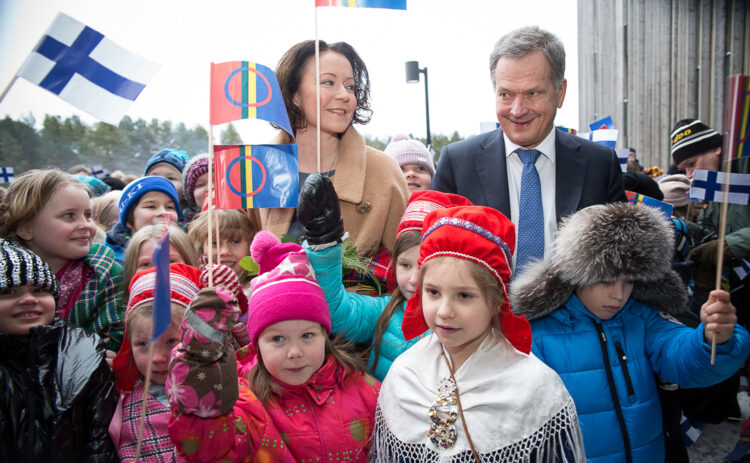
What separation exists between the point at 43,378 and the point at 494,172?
6.75 ft

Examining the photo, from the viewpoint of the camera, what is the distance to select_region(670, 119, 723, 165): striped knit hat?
3982mm

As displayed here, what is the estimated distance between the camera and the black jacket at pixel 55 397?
169 centimetres

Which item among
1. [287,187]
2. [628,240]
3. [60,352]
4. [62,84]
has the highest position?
[62,84]

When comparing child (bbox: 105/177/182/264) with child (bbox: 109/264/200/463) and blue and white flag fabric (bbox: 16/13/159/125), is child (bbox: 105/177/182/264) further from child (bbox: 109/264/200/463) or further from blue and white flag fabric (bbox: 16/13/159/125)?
blue and white flag fabric (bbox: 16/13/159/125)

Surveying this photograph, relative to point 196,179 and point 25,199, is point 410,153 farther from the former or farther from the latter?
point 25,199

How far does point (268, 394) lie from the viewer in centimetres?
191

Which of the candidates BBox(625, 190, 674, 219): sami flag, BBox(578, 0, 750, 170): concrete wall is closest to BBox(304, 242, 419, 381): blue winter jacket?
BBox(625, 190, 674, 219): sami flag

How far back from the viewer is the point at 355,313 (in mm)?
2256

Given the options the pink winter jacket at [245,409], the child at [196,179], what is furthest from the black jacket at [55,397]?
the child at [196,179]

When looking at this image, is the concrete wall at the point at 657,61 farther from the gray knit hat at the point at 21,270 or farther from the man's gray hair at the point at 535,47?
the gray knit hat at the point at 21,270

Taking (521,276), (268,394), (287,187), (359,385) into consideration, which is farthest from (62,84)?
(521,276)

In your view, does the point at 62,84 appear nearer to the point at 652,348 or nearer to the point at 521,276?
the point at 521,276

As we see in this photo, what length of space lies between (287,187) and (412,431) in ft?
3.69

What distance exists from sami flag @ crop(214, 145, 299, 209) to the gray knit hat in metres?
0.73
